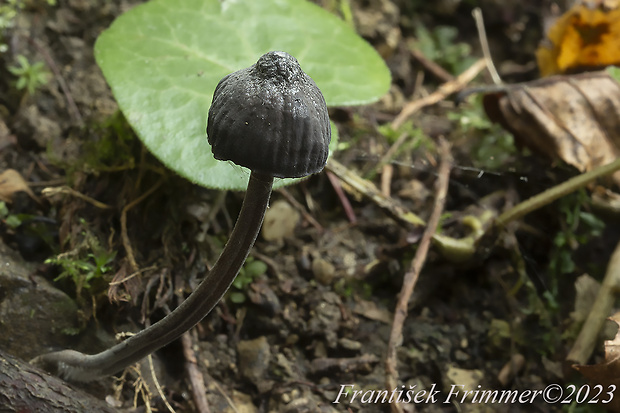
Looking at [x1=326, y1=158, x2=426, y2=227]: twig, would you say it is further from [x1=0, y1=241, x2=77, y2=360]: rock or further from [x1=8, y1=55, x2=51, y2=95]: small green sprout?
[x1=8, y1=55, x2=51, y2=95]: small green sprout

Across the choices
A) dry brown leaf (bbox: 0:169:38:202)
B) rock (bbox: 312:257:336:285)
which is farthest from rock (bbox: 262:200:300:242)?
dry brown leaf (bbox: 0:169:38:202)

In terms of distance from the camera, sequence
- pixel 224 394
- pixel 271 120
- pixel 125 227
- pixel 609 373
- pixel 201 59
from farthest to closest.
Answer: pixel 201 59 → pixel 125 227 → pixel 224 394 → pixel 609 373 → pixel 271 120

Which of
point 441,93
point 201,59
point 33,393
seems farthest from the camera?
point 441,93

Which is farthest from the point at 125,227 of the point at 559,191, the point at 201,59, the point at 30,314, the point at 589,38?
the point at 589,38

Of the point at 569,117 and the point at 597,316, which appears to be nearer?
the point at 597,316

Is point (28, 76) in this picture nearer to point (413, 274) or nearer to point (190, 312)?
point (190, 312)

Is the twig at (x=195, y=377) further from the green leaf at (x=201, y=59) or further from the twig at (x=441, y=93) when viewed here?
the twig at (x=441, y=93)
